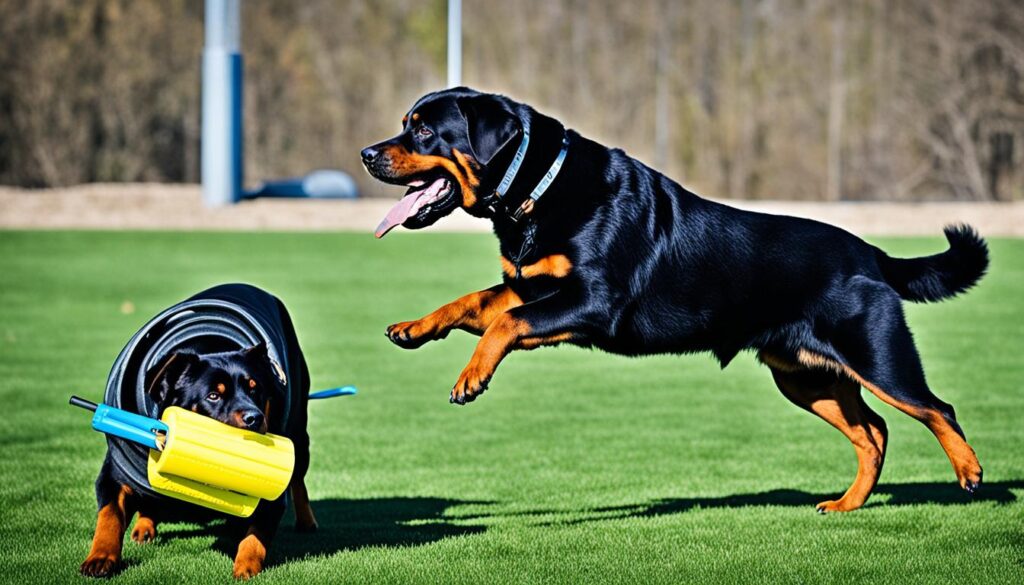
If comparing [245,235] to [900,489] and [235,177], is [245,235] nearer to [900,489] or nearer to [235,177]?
[235,177]

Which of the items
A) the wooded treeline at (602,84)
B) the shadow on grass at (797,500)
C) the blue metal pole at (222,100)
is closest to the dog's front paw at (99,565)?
the shadow on grass at (797,500)

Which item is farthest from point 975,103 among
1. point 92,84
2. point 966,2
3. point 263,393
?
point 263,393

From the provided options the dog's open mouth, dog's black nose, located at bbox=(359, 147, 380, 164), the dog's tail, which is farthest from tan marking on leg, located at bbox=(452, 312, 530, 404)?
the dog's tail

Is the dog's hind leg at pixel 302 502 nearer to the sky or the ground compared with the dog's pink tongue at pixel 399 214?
nearer to the ground

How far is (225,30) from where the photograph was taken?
1712cm

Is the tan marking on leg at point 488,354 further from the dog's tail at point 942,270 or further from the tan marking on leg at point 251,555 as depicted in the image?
the dog's tail at point 942,270

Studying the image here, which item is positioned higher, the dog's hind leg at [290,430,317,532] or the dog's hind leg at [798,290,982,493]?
the dog's hind leg at [798,290,982,493]

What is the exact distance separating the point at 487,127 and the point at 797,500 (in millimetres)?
2596

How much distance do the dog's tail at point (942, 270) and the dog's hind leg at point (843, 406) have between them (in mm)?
562

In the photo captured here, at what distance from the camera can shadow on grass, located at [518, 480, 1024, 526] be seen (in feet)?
20.9

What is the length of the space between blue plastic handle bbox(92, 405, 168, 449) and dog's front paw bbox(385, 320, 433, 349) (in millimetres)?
974

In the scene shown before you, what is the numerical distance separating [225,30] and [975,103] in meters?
22.9

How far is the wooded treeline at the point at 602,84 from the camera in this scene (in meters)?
33.4

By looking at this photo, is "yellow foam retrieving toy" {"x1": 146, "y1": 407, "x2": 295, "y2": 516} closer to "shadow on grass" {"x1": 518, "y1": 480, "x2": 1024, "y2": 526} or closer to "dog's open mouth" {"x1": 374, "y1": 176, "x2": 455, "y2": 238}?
"dog's open mouth" {"x1": 374, "y1": 176, "x2": 455, "y2": 238}
